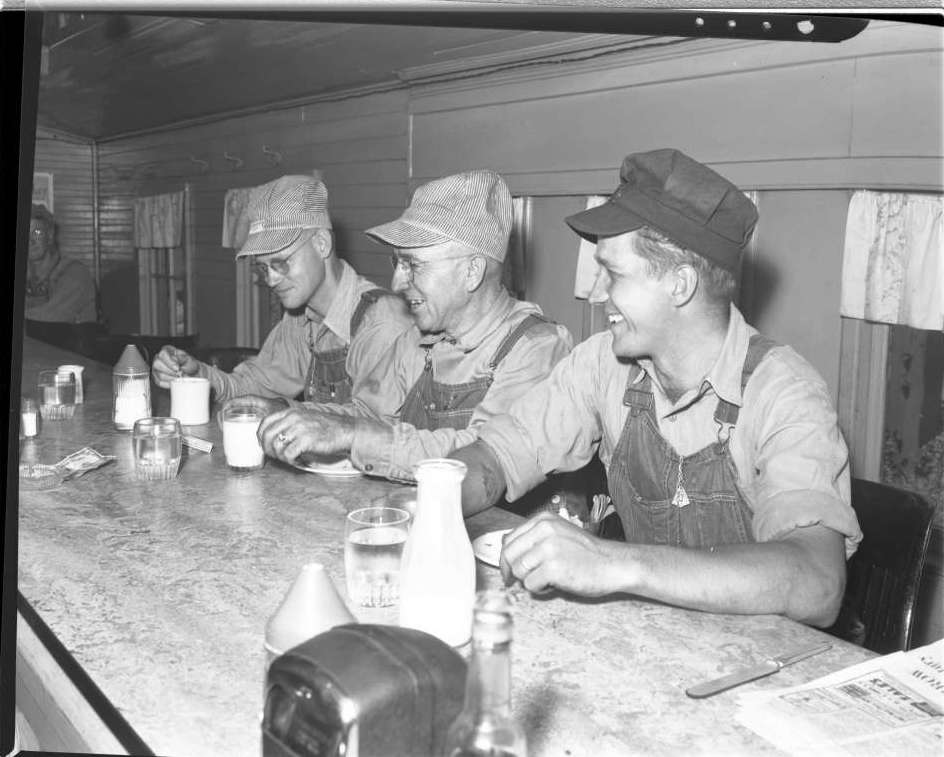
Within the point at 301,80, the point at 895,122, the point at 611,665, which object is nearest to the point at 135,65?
the point at 301,80

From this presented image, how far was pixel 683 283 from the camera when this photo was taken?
67.7 inches

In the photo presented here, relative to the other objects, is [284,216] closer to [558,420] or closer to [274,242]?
[274,242]

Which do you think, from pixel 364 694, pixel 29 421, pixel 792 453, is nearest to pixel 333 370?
pixel 29 421

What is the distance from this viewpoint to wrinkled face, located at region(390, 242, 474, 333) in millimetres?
2389

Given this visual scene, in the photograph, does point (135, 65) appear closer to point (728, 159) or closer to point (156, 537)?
point (728, 159)

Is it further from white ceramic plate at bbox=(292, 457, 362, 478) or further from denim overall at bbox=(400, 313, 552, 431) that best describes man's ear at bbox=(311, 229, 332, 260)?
white ceramic plate at bbox=(292, 457, 362, 478)

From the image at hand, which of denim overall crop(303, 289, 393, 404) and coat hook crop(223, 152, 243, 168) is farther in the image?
coat hook crop(223, 152, 243, 168)

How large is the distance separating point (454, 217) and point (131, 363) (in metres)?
1.02

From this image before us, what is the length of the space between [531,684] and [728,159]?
257 centimetres

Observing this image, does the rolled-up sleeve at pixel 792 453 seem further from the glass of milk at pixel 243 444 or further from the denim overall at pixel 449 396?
the glass of milk at pixel 243 444

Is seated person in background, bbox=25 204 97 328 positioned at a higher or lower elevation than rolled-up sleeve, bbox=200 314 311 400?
higher

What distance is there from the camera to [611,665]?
1.08 metres

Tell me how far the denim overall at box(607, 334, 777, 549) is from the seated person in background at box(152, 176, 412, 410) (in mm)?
1106

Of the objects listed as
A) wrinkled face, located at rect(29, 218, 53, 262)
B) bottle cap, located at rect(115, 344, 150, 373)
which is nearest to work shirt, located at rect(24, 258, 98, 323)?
wrinkled face, located at rect(29, 218, 53, 262)
